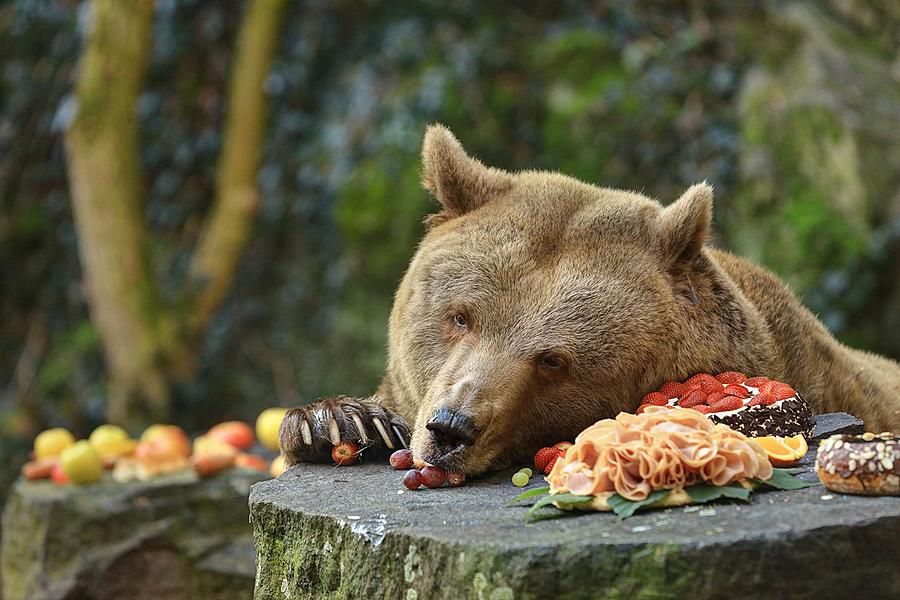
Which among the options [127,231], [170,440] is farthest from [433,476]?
[127,231]

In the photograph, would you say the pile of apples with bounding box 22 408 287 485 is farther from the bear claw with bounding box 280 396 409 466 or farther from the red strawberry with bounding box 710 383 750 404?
the red strawberry with bounding box 710 383 750 404

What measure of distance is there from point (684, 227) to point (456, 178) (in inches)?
32.8

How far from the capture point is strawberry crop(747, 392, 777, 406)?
3.32 m

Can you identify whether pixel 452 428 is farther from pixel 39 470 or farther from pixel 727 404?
pixel 39 470

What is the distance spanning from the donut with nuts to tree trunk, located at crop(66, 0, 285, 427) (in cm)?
631

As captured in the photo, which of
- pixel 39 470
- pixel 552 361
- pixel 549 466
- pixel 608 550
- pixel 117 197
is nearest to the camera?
pixel 608 550

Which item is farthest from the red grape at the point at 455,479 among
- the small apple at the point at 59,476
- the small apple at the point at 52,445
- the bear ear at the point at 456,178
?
the small apple at the point at 52,445

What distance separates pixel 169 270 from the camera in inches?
414

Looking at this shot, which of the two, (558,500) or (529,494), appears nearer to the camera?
(558,500)

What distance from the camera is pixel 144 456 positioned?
17.7 ft

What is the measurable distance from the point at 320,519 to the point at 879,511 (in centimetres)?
137

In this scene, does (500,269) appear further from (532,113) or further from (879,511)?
(532,113)

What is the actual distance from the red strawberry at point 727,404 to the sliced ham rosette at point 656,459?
46 centimetres

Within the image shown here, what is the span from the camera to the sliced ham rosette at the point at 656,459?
264 cm
